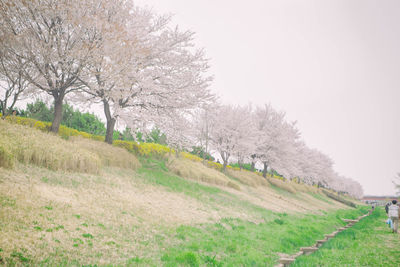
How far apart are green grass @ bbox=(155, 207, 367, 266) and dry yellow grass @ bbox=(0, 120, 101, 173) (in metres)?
4.88

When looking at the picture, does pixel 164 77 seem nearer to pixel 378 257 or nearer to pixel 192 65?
pixel 192 65

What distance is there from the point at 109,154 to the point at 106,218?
6702 mm

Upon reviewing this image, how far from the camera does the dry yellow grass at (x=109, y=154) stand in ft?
39.2

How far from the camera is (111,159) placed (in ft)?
40.4

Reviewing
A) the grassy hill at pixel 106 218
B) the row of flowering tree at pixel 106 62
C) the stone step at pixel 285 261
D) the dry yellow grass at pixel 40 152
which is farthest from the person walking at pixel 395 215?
the dry yellow grass at pixel 40 152

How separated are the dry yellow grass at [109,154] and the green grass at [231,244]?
6.21 meters

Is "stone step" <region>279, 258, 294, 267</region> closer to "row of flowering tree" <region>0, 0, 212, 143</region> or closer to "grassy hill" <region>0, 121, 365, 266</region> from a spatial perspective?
"grassy hill" <region>0, 121, 365, 266</region>

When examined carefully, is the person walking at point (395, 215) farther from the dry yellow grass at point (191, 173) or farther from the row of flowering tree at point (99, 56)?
the row of flowering tree at point (99, 56)

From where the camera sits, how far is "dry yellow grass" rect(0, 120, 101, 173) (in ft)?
24.6

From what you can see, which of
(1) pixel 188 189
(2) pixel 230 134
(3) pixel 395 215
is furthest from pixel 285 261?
(2) pixel 230 134

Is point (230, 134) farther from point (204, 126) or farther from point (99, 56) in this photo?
point (99, 56)

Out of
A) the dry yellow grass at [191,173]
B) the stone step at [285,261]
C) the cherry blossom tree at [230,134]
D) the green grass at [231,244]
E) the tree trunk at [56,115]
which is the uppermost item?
the cherry blossom tree at [230,134]

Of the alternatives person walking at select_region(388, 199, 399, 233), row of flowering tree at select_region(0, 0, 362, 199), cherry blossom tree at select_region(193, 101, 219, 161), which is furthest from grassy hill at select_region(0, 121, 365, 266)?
cherry blossom tree at select_region(193, 101, 219, 161)

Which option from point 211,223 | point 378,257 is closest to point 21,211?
point 211,223
